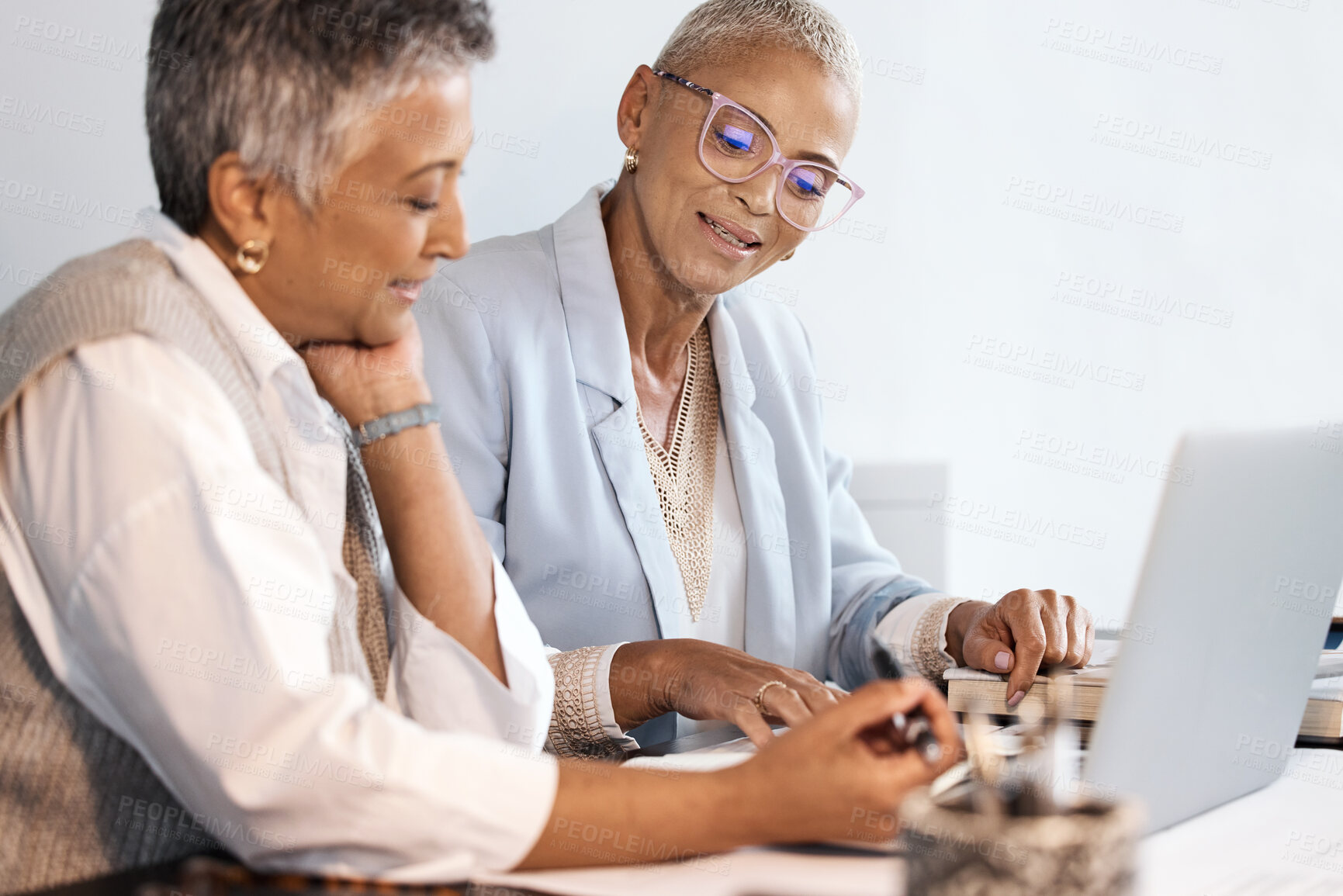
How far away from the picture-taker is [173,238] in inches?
35.2

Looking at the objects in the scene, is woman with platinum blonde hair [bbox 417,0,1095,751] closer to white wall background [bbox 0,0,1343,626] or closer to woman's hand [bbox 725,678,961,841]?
woman's hand [bbox 725,678,961,841]

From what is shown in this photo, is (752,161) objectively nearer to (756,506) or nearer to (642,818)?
(756,506)

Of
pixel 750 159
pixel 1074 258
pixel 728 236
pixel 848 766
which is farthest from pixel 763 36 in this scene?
pixel 1074 258

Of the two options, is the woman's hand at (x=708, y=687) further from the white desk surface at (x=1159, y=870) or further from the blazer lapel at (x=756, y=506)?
the blazer lapel at (x=756, y=506)

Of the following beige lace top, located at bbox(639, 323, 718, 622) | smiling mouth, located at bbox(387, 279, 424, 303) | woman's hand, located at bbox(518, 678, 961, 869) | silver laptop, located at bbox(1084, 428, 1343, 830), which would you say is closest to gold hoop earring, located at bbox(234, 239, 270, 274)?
smiling mouth, located at bbox(387, 279, 424, 303)

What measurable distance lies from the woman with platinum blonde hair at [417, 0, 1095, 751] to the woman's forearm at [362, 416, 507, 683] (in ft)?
1.61

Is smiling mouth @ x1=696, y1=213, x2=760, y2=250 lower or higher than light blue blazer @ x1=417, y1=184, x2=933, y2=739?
higher

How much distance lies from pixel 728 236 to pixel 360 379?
32.7 inches

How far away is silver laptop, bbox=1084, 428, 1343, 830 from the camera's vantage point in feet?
2.51

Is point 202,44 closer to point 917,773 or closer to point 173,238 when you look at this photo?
point 173,238

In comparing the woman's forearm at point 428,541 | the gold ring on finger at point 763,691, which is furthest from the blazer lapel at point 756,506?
the woman's forearm at point 428,541

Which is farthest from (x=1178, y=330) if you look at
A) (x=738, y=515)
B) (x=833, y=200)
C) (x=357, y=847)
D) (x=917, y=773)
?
(x=357, y=847)

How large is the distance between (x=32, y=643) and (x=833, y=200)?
2.70 meters

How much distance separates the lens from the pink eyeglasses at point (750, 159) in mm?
1658
